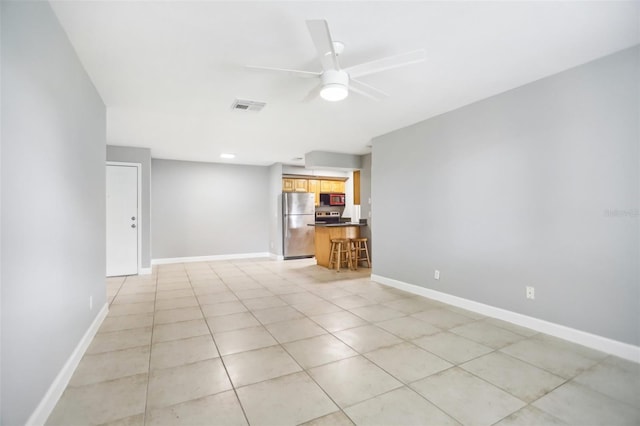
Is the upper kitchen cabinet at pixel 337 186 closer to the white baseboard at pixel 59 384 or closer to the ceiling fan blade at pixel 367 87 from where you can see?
the ceiling fan blade at pixel 367 87

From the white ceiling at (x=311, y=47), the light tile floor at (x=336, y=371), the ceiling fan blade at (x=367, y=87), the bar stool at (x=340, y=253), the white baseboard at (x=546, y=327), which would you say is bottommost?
the light tile floor at (x=336, y=371)

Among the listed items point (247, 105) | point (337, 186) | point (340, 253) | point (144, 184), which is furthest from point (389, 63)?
point (337, 186)

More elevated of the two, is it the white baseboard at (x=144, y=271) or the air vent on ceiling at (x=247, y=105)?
the air vent on ceiling at (x=247, y=105)

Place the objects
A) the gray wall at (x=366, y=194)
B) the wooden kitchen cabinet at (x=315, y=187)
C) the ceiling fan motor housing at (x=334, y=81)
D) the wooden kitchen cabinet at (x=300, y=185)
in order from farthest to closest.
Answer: the wooden kitchen cabinet at (x=315, y=187), the wooden kitchen cabinet at (x=300, y=185), the gray wall at (x=366, y=194), the ceiling fan motor housing at (x=334, y=81)

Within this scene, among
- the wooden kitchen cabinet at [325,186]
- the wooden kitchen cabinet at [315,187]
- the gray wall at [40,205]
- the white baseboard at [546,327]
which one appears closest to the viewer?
the gray wall at [40,205]

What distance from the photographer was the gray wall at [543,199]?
2469mm

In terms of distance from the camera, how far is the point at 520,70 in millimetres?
2791

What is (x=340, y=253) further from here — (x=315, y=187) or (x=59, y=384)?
(x=59, y=384)

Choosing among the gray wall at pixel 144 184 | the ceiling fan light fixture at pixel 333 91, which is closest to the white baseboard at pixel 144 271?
the gray wall at pixel 144 184

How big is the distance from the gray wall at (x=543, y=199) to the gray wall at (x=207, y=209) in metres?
4.80

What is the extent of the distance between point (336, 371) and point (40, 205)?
2136 millimetres

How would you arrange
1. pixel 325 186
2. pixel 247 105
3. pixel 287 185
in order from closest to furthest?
pixel 247 105 → pixel 287 185 → pixel 325 186

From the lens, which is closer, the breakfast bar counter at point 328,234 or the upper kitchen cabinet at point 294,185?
the breakfast bar counter at point 328,234

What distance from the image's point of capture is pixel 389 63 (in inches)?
87.0
